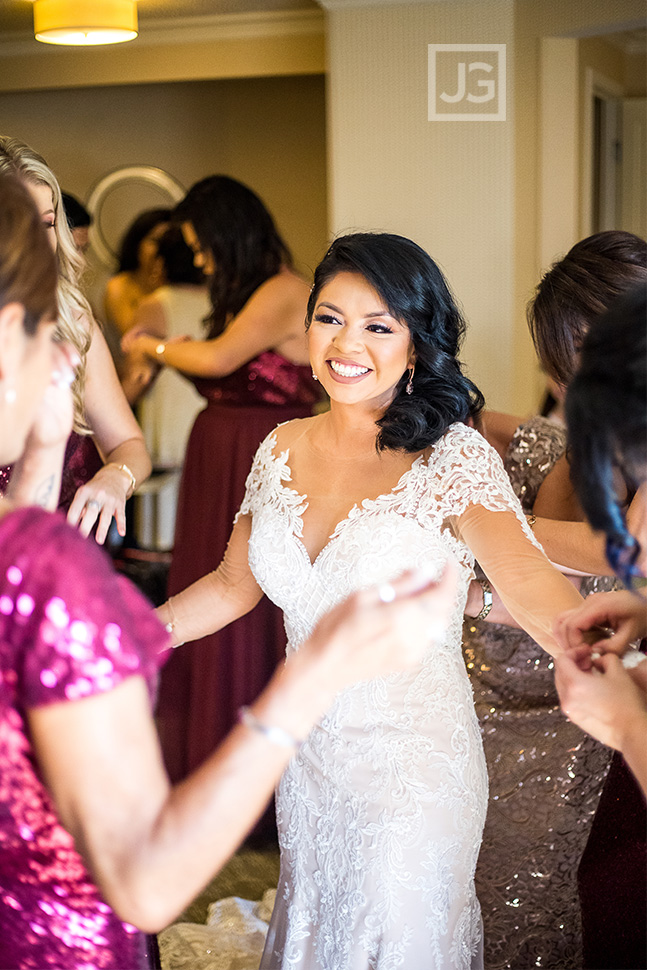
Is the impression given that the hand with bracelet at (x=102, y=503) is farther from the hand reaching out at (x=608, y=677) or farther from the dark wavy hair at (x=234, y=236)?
the dark wavy hair at (x=234, y=236)

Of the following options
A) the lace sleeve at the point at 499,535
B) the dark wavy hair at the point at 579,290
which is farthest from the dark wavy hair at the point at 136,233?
the lace sleeve at the point at 499,535

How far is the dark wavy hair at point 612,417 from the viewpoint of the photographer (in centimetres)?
98

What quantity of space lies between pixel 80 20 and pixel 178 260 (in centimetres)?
248

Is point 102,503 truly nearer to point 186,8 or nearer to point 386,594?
point 386,594

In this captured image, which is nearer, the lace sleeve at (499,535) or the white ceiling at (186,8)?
the lace sleeve at (499,535)

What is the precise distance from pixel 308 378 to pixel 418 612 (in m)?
2.37

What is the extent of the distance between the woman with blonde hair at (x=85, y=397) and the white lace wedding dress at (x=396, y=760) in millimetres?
285

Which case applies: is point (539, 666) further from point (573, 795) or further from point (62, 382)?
point (62, 382)

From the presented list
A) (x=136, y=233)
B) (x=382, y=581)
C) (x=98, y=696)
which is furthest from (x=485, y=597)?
(x=136, y=233)

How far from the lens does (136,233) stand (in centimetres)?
510

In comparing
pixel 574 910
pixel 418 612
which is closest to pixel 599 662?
pixel 418 612

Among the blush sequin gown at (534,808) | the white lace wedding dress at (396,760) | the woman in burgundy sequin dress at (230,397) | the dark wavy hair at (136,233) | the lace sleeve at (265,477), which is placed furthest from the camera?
the dark wavy hair at (136,233)

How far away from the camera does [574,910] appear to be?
207 centimetres

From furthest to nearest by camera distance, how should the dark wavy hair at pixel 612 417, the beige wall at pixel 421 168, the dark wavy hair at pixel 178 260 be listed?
the dark wavy hair at pixel 178 260 < the beige wall at pixel 421 168 < the dark wavy hair at pixel 612 417
